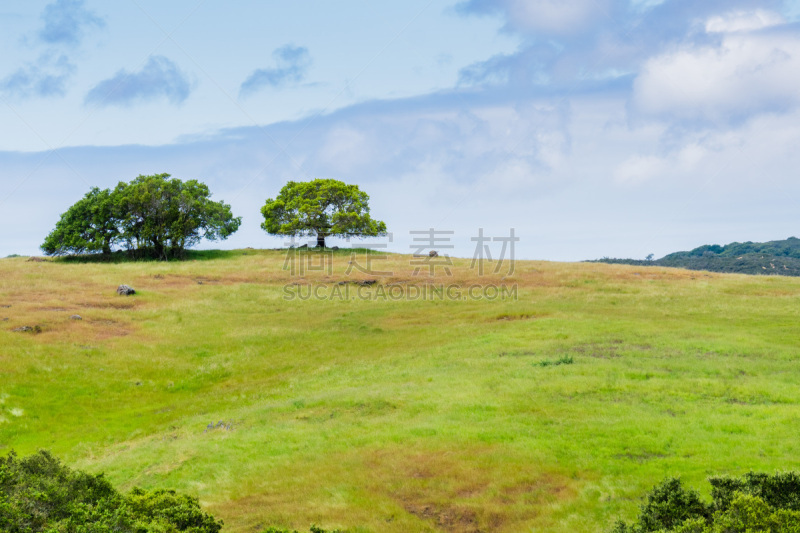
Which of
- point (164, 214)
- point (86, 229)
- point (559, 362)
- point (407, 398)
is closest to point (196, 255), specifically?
point (164, 214)

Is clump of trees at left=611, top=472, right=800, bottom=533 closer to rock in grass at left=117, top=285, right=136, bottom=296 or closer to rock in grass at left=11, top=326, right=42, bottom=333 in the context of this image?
rock in grass at left=11, top=326, right=42, bottom=333

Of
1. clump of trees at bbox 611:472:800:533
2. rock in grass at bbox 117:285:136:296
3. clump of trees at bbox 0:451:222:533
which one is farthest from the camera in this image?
rock in grass at bbox 117:285:136:296

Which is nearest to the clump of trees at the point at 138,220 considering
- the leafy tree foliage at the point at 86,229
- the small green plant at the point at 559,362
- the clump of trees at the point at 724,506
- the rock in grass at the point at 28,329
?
the leafy tree foliage at the point at 86,229

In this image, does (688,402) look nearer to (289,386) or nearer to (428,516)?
(428,516)

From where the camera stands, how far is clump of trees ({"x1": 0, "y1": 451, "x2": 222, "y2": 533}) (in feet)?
29.1

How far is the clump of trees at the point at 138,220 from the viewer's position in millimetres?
77000

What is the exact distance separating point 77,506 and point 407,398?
42.8 ft

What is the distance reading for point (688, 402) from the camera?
1916 centimetres

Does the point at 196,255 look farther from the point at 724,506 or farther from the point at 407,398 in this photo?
the point at 724,506

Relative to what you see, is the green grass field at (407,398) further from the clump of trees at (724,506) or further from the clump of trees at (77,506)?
the clump of trees at (77,506)

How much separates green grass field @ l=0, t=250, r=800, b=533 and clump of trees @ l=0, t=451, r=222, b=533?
8.81 feet

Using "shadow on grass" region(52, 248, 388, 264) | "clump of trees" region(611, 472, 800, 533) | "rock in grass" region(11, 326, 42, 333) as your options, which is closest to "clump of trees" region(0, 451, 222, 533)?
"clump of trees" region(611, 472, 800, 533)

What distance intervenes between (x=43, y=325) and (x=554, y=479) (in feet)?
115

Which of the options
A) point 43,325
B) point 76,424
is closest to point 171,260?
point 43,325
